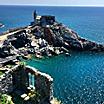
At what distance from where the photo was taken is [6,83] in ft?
284

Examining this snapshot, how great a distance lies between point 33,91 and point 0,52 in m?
62.0

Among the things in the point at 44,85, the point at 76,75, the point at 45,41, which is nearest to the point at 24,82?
the point at 44,85

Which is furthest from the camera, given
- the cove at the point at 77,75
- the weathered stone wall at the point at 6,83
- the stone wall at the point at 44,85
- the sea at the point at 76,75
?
the cove at the point at 77,75

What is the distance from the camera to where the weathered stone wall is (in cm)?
8500

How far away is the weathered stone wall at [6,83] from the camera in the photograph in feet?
279

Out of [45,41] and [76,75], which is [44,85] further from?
[45,41]

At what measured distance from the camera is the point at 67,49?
171125mm

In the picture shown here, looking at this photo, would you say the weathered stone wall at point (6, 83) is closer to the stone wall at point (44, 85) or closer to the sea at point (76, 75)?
the stone wall at point (44, 85)

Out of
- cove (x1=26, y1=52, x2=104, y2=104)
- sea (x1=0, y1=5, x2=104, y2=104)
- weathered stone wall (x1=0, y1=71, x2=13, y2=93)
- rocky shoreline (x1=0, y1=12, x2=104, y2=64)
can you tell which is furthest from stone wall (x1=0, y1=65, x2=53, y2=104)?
rocky shoreline (x1=0, y1=12, x2=104, y2=64)

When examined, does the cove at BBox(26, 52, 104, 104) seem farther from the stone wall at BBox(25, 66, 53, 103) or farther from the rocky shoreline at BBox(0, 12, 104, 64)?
A: the stone wall at BBox(25, 66, 53, 103)

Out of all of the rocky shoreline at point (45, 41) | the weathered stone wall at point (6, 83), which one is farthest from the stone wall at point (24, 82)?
the rocky shoreline at point (45, 41)

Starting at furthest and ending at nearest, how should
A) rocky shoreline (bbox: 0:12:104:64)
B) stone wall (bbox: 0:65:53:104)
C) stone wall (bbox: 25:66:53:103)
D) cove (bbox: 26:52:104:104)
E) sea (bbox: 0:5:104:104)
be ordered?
1. rocky shoreline (bbox: 0:12:104:64)
2. cove (bbox: 26:52:104:104)
3. sea (bbox: 0:5:104:104)
4. stone wall (bbox: 0:65:53:104)
5. stone wall (bbox: 25:66:53:103)

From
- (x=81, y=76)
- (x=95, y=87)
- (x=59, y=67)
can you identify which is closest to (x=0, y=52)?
(x=59, y=67)

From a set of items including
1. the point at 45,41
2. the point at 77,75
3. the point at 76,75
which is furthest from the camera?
the point at 45,41
